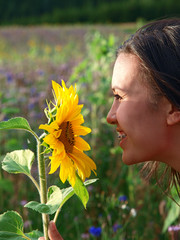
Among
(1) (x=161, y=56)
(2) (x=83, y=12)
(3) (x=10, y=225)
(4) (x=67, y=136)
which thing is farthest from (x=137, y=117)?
(2) (x=83, y=12)

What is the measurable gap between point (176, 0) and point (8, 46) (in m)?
12.0

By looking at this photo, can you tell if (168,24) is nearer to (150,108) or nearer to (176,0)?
(150,108)

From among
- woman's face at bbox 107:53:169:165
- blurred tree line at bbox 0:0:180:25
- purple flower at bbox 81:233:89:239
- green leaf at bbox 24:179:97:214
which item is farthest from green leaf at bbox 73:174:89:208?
blurred tree line at bbox 0:0:180:25

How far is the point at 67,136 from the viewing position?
84 cm

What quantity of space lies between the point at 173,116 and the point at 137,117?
0.28 ft

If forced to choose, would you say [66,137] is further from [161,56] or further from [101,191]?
[101,191]

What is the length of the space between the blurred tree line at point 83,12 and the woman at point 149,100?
16.6 m

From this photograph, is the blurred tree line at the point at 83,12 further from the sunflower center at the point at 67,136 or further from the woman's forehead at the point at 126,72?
the sunflower center at the point at 67,136

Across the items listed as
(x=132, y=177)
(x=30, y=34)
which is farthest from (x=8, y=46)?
(x=132, y=177)

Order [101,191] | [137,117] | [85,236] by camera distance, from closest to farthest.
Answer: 1. [137,117]
2. [85,236]
3. [101,191]

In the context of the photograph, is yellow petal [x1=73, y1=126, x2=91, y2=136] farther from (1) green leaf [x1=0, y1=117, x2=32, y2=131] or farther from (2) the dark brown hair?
(2) the dark brown hair

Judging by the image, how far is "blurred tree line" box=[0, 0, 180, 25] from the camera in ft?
57.1

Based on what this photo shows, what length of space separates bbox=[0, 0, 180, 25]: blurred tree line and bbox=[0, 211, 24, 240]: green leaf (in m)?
16.9

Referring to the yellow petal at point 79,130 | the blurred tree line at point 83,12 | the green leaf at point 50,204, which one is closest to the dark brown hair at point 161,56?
the yellow petal at point 79,130
